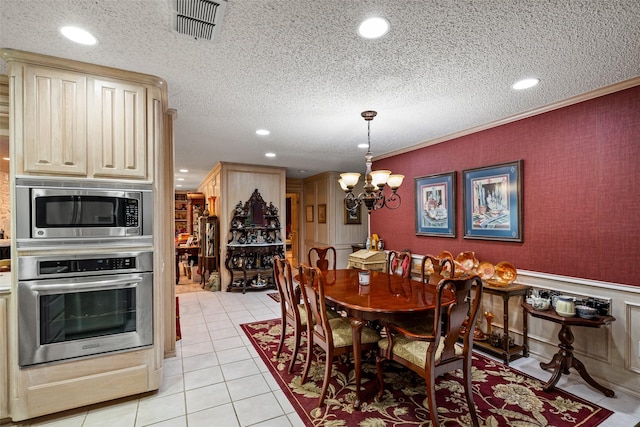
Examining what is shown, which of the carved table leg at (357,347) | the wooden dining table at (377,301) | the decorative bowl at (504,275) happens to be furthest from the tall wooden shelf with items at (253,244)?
the decorative bowl at (504,275)

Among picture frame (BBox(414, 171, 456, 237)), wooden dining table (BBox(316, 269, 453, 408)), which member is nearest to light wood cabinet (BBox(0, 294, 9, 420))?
wooden dining table (BBox(316, 269, 453, 408))

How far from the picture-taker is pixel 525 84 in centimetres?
246

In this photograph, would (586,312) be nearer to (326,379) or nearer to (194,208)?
(326,379)

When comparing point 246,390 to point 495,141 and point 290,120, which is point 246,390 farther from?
point 495,141

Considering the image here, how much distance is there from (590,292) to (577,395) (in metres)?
0.87

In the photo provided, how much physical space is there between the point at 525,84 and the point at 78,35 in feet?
10.6

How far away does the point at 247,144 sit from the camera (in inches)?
175

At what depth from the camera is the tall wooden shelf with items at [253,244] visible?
5910 mm

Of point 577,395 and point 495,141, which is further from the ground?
point 495,141

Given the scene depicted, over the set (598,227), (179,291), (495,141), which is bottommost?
(179,291)

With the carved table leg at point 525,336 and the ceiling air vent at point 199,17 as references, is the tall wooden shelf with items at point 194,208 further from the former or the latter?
the carved table leg at point 525,336

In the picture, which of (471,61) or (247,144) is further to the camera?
(247,144)

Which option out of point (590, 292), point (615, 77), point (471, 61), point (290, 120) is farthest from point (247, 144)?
point (590, 292)

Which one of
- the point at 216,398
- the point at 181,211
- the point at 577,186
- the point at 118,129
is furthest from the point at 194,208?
the point at 577,186
